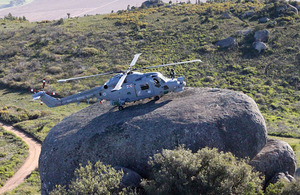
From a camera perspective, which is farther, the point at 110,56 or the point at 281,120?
the point at 110,56

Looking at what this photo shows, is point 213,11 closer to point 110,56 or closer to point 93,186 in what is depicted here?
point 110,56

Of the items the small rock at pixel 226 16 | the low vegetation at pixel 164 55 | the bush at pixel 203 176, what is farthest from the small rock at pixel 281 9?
the bush at pixel 203 176

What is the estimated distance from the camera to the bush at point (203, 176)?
1364cm

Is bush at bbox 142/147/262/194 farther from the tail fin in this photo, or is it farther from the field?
the field

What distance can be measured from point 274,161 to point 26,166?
76.0ft

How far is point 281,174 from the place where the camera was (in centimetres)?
1734

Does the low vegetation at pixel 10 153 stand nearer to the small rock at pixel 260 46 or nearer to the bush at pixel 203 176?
the bush at pixel 203 176

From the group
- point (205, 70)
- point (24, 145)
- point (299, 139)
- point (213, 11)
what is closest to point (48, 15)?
point (213, 11)

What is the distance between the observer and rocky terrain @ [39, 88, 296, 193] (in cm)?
1739

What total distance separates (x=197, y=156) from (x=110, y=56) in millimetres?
49359

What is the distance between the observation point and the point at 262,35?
5972 centimetres

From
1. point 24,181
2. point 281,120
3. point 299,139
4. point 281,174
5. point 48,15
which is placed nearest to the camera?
point 281,174

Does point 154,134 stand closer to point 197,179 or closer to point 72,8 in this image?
point 197,179

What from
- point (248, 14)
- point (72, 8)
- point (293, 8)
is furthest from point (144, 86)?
point (72, 8)
